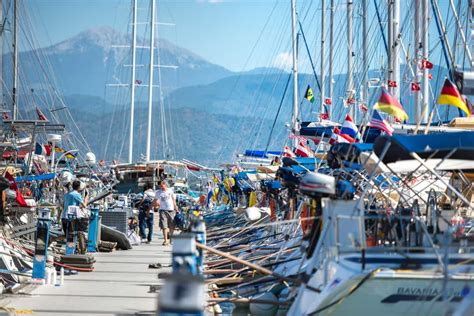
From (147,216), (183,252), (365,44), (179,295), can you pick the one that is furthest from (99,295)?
(365,44)

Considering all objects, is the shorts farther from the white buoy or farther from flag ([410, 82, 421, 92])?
the white buoy

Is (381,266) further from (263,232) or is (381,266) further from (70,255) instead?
(263,232)

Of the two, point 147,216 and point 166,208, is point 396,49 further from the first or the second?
point 147,216

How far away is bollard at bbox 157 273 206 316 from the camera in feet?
25.8

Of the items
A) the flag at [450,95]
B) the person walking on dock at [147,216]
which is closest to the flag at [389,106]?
the flag at [450,95]

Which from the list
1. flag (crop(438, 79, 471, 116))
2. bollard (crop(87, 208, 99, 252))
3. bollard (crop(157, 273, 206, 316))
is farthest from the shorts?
bollard (crop(157, 273, 206, 316))

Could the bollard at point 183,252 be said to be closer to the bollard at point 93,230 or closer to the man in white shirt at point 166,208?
the bollard at point 93,230

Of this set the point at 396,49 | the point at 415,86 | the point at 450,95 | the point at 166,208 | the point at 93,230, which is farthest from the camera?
the point at 396,49

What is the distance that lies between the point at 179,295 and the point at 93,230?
1593 cm

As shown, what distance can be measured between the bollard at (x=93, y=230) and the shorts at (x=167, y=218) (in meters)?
4.49

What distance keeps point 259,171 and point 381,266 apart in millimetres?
25706

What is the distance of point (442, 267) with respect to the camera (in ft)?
39.4

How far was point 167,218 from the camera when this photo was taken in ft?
94.1

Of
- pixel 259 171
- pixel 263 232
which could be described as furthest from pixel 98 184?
pixel 263 232
